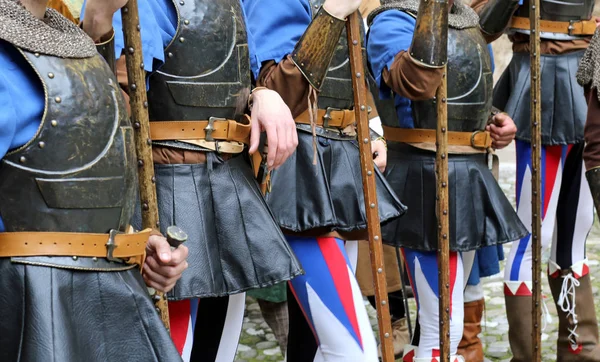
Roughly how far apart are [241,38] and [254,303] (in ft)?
10.2

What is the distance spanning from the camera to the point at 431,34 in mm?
3146

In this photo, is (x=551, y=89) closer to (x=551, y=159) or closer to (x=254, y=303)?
(x=551, y=159)

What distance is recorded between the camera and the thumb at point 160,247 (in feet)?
7.13

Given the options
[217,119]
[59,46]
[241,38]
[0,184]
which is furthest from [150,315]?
[241,38]

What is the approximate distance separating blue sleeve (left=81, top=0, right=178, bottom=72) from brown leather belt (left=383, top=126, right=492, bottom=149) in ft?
4.34

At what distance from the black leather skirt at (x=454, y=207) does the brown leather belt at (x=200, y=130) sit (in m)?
1.14

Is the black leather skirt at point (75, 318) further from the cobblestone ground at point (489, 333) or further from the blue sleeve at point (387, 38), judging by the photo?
the cobblestone ground at point (489, 333)

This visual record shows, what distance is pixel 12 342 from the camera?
1.90 meters

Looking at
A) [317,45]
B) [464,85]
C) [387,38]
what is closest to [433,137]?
[464,85]

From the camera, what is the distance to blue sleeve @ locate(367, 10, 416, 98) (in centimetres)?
343

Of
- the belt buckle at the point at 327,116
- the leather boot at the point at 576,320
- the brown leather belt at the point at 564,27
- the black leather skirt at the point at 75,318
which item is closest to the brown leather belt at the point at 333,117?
the belt buckle at the point at 327,116

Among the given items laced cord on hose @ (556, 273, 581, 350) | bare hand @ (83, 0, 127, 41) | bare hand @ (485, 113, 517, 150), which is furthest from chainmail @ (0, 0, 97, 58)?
laced cord on hose @ (556, 273, 581, 350)

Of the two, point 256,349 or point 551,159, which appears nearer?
point 551,159

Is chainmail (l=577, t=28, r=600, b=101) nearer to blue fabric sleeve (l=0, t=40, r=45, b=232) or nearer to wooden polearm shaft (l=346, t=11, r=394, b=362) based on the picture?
wooden polearm shaft (l=346, t=11, r=394, b=362)
